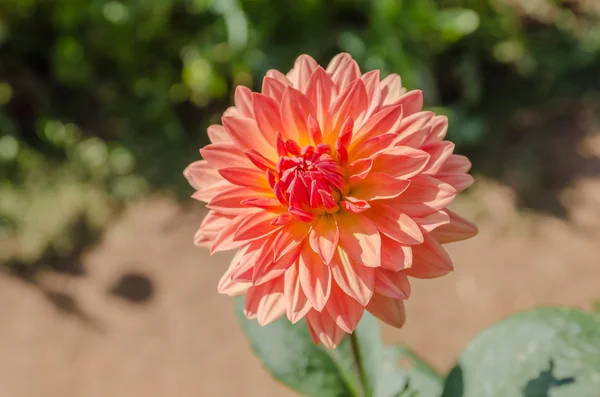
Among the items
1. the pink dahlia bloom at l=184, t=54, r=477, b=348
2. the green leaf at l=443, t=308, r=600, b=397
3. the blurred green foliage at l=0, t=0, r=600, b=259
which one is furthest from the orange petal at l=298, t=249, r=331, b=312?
the blurred green foliage at l=0, t=0, r=600, b=259

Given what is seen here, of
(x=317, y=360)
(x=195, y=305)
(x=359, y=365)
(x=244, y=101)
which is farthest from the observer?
(x=195, y=305)

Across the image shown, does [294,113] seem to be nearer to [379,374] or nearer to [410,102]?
[410,102]

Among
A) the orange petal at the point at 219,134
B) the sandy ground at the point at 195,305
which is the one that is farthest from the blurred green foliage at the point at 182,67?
the orange petal at the point at 219,134

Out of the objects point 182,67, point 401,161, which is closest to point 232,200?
point 401,161

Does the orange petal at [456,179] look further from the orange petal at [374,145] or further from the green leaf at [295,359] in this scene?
the green leaf at [295,359]

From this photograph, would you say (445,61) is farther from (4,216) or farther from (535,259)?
(4,216)
